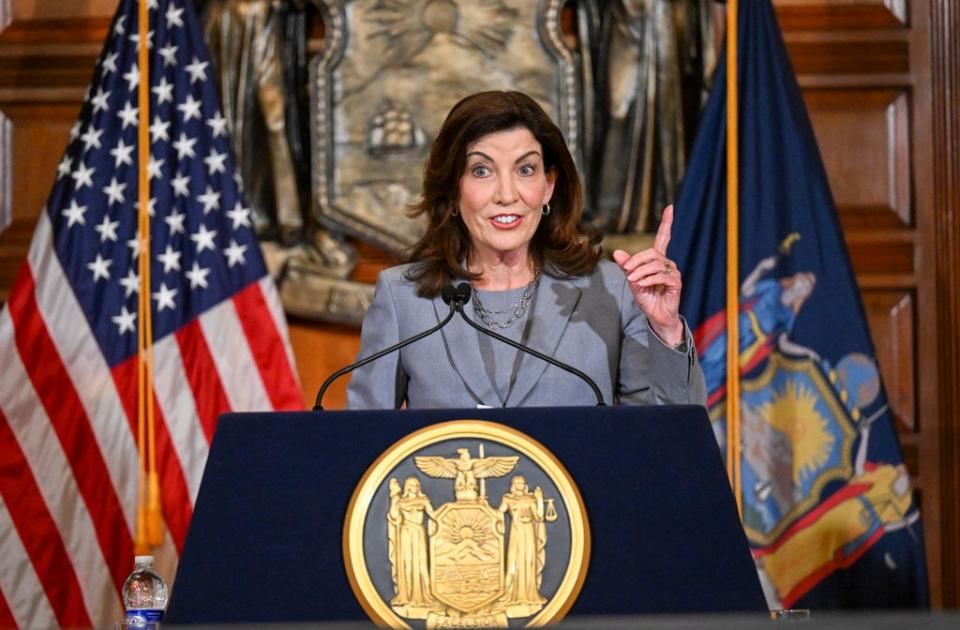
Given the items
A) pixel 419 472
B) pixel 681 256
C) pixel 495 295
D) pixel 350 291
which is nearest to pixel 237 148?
pixel 350 291

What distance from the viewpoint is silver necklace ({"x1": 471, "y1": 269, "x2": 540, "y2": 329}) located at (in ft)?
8.02

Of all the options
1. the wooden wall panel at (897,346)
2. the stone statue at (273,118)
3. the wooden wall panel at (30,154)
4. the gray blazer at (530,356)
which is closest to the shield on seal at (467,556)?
the gray blazer at (530,356)

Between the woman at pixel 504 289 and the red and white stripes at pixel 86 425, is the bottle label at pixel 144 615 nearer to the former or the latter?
the woman at pixel 504 289

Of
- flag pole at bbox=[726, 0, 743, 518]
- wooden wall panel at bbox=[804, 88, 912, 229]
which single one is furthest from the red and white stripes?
wooden wall panel at bbox=[804, 88, 912, 229]

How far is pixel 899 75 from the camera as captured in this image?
14.0 feet

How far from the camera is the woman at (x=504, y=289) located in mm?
2359

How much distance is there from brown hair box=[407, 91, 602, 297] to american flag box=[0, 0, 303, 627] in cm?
145

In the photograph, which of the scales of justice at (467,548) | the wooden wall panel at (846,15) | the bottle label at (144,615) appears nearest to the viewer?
the scales of justice at (467,548)

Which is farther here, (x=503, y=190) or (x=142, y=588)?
(x=503, y=190)

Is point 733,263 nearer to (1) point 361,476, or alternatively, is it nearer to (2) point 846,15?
(2) point 846,15

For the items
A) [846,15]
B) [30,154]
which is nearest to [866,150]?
[846,15]

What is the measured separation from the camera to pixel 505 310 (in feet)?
8.08

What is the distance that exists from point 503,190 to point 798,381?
1.71 metres

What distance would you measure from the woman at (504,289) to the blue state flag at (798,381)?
140 centimetres
